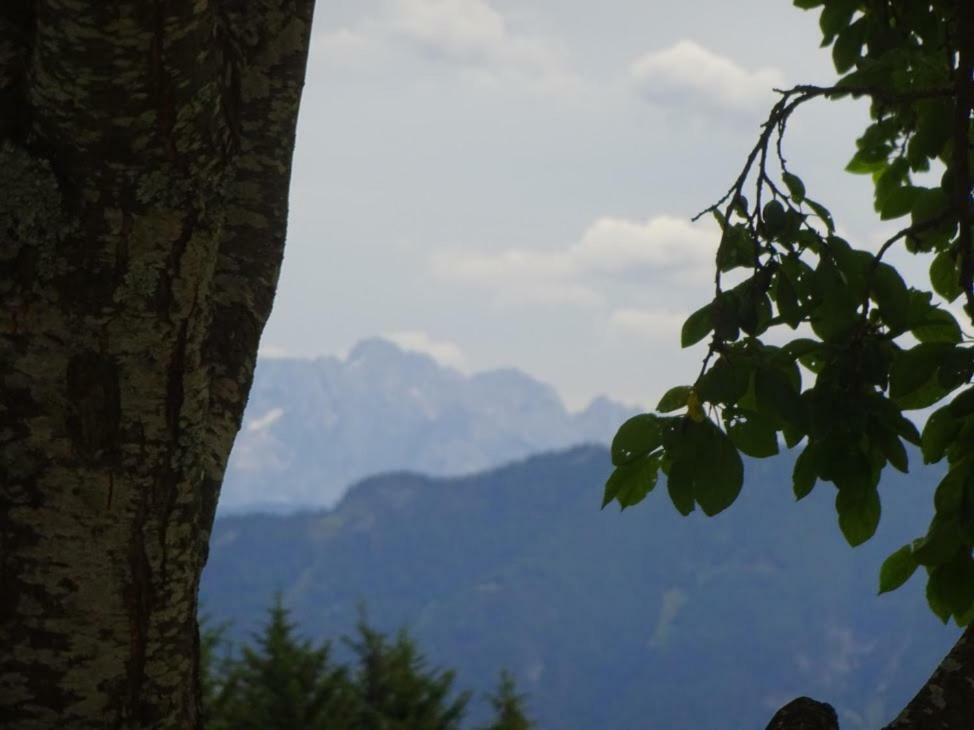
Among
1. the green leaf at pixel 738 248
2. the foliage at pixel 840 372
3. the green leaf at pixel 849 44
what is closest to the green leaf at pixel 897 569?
the foliage at pixel 840 372

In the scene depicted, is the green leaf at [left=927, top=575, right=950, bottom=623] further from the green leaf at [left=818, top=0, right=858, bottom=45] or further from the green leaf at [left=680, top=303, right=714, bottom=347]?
the green leaf at [left=818, top=0, right=858, bottom=45]

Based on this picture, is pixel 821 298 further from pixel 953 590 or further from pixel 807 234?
pixel 953 590

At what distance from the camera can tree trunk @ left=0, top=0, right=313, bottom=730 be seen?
2.28 meters

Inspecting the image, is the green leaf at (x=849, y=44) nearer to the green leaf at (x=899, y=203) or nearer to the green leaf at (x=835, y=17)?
the green leaf at (x=835, y=17)

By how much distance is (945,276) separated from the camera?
4129mm

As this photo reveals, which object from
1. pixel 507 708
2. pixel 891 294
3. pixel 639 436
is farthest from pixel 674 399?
pixel 507 708

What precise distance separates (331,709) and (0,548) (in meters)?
12.3

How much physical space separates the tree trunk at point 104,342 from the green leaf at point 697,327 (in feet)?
4.27

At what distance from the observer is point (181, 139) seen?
7.78 feet

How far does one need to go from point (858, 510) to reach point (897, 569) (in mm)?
267

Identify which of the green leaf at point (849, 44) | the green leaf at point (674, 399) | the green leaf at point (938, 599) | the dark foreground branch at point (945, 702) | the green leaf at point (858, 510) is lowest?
the dark foreground branch at point (945, 702)

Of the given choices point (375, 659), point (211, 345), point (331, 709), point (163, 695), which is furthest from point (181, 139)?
point (375, 659)

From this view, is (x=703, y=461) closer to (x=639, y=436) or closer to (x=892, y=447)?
(x=639, y=436)

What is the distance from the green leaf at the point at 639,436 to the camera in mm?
3115
